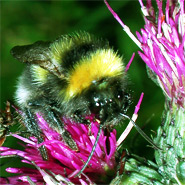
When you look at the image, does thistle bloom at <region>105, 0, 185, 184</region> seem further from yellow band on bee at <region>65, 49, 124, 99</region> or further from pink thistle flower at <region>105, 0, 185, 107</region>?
yellow band on bee at <region>65, 49, 124, 99</region>

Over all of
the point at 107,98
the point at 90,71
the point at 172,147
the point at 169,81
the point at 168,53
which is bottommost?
the point at 172,147

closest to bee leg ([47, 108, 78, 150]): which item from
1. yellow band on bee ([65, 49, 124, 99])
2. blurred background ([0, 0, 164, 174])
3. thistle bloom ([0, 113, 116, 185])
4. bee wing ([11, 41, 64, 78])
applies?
thistle bloom ([0, 113, 116, 185])

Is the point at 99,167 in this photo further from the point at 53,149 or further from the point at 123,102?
the point at 123,102

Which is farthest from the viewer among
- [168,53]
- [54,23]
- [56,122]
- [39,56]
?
[54,23]

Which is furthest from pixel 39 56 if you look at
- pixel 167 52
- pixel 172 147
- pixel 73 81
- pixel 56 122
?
pixel 172 147

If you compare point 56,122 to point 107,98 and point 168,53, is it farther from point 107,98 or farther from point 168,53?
point 168,53

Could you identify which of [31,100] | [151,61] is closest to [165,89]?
[151,61]
